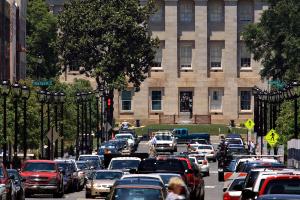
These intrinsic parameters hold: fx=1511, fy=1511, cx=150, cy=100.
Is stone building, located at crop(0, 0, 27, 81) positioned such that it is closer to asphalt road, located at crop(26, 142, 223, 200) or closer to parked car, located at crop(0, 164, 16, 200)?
asphalt road, located at crop(26, 142, 223, 200)

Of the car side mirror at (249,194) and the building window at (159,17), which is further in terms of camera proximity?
the building window at (159,17)

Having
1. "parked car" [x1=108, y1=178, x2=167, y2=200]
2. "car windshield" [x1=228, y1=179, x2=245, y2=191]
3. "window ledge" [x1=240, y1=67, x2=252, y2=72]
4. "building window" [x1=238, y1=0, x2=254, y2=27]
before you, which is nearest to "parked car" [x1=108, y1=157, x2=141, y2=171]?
"car windshield" [x1=228, y1=179, x2=245, y2=191]

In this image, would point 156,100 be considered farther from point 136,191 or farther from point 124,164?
point 136,191

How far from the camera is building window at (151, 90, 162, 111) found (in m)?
168

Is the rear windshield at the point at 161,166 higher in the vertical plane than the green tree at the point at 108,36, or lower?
lower

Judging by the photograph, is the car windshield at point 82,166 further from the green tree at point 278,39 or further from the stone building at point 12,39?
the green tree at point 278,39

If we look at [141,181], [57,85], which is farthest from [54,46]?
[141,181]

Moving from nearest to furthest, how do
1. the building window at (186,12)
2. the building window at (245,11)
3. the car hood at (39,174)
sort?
the car hood at (39,174) < the building window at (245,11) < the building window at (186,12)

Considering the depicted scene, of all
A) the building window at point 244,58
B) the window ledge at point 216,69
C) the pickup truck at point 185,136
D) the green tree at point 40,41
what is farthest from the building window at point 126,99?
the pickup truck at point 185,136

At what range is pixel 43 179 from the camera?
58344 mm

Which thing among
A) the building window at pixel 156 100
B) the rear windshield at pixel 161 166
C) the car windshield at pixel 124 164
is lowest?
the car windshield at pixel 124 164

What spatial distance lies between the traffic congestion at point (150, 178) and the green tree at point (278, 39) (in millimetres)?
27004

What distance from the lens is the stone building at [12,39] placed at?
11525 cm

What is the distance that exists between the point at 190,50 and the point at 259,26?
31.8m
